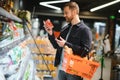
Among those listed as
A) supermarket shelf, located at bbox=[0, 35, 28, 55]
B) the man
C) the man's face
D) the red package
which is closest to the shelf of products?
supermarket shelf, located at bbox=[0, 35, 28, 55]

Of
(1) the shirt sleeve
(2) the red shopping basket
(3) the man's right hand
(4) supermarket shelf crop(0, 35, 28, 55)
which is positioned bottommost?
(2) the red shopping basket

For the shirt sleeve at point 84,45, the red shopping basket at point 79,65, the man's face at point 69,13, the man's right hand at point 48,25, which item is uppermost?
the man's face at point 69,13

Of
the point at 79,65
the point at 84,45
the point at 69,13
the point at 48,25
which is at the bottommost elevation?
the point at 79,65

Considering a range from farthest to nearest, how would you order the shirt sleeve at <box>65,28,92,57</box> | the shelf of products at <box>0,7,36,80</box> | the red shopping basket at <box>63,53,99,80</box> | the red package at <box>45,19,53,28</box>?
1. the shirt sleeve at <box>65,28,92,57</box>
2. the red package at <box>45,19,53,28</box>
3. the red shopping basket at <box>63,53,99,80</box>
4. the shelf of products at <box>0,7,36,80</box>

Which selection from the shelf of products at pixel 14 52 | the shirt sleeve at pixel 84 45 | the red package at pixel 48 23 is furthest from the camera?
the shirt sleeve at pixel 84 45

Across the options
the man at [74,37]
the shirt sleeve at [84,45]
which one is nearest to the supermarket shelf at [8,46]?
the man at [74,37]

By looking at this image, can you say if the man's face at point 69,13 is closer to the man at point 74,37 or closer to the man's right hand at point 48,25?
the man at point 74,37

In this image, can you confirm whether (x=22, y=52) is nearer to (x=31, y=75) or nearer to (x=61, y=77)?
(x=31, y=75)

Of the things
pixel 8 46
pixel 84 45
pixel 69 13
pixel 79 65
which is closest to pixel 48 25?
pixel 69 13

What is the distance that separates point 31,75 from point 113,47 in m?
17.1

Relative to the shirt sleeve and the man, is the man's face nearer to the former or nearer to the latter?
the man

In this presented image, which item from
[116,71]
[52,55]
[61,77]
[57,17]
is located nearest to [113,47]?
[57,17]

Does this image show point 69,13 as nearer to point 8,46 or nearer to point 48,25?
point 48,25

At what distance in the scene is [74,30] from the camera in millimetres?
2926
